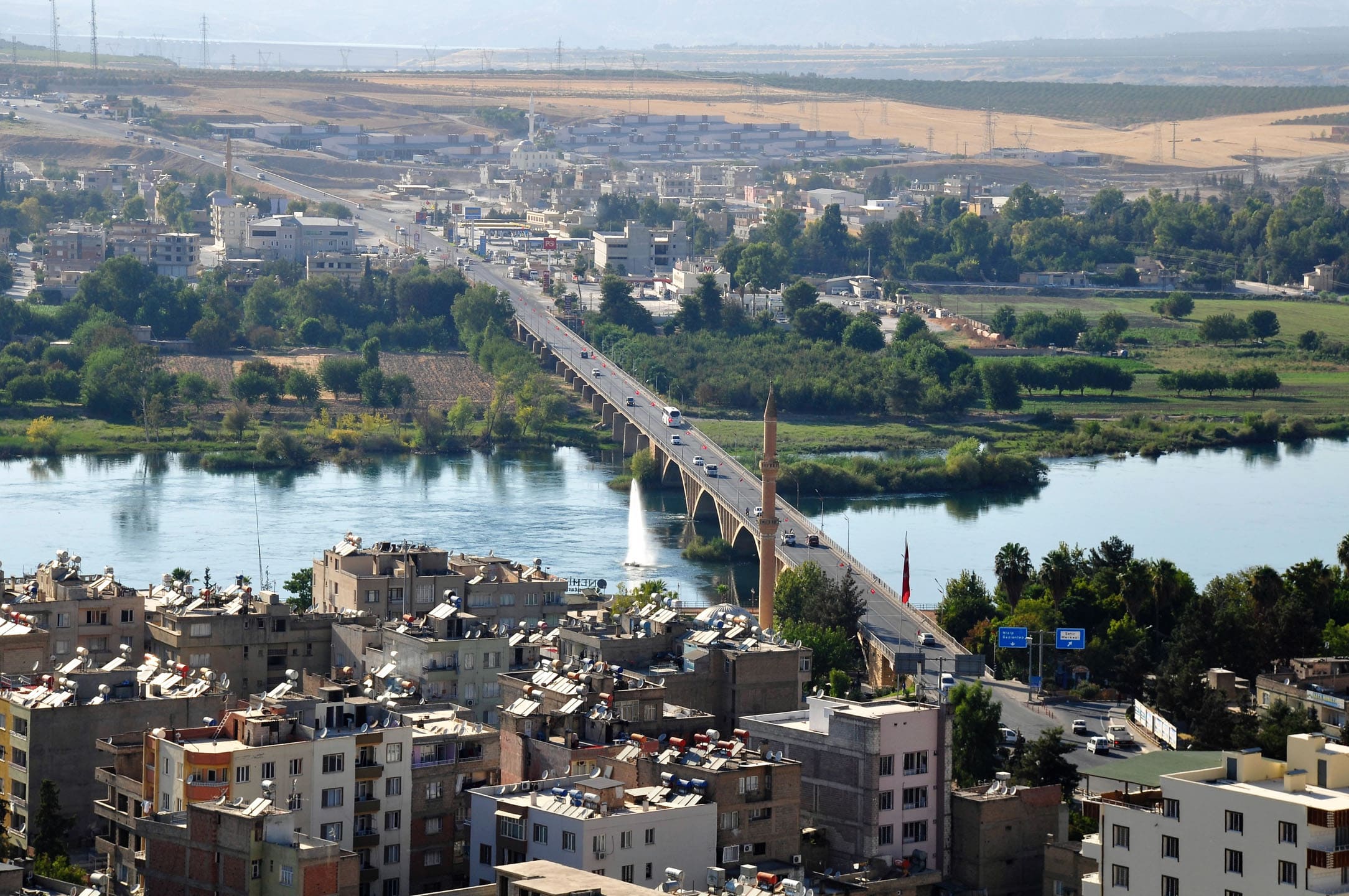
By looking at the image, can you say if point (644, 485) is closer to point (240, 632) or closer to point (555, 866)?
point (240, 632)

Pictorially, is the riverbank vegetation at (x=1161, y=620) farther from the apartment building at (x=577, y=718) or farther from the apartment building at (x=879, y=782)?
the apartment building at (x=577, y=718)

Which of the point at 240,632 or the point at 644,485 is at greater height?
the point at 240,632

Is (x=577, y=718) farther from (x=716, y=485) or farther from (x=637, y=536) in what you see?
(x=716, y=485)

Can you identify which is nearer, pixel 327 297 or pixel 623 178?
pixel 327 297

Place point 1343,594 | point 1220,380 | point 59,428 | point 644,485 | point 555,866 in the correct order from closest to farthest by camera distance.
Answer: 1. point 555,866
2. point 1343,594
3. point 644,485
4. point 59,428
5. point 1220,380

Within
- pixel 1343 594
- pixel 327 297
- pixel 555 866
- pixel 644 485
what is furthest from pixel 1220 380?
pixel 555 866

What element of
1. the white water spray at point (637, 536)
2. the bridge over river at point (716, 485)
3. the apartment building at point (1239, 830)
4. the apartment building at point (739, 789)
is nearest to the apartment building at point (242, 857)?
the apartment building at point (739, 789)

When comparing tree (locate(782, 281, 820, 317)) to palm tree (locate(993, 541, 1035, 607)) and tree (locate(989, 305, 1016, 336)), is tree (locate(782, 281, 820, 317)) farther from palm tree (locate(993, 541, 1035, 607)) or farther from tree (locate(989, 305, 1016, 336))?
palm tree (locate(993, 541, 1035, 607))
